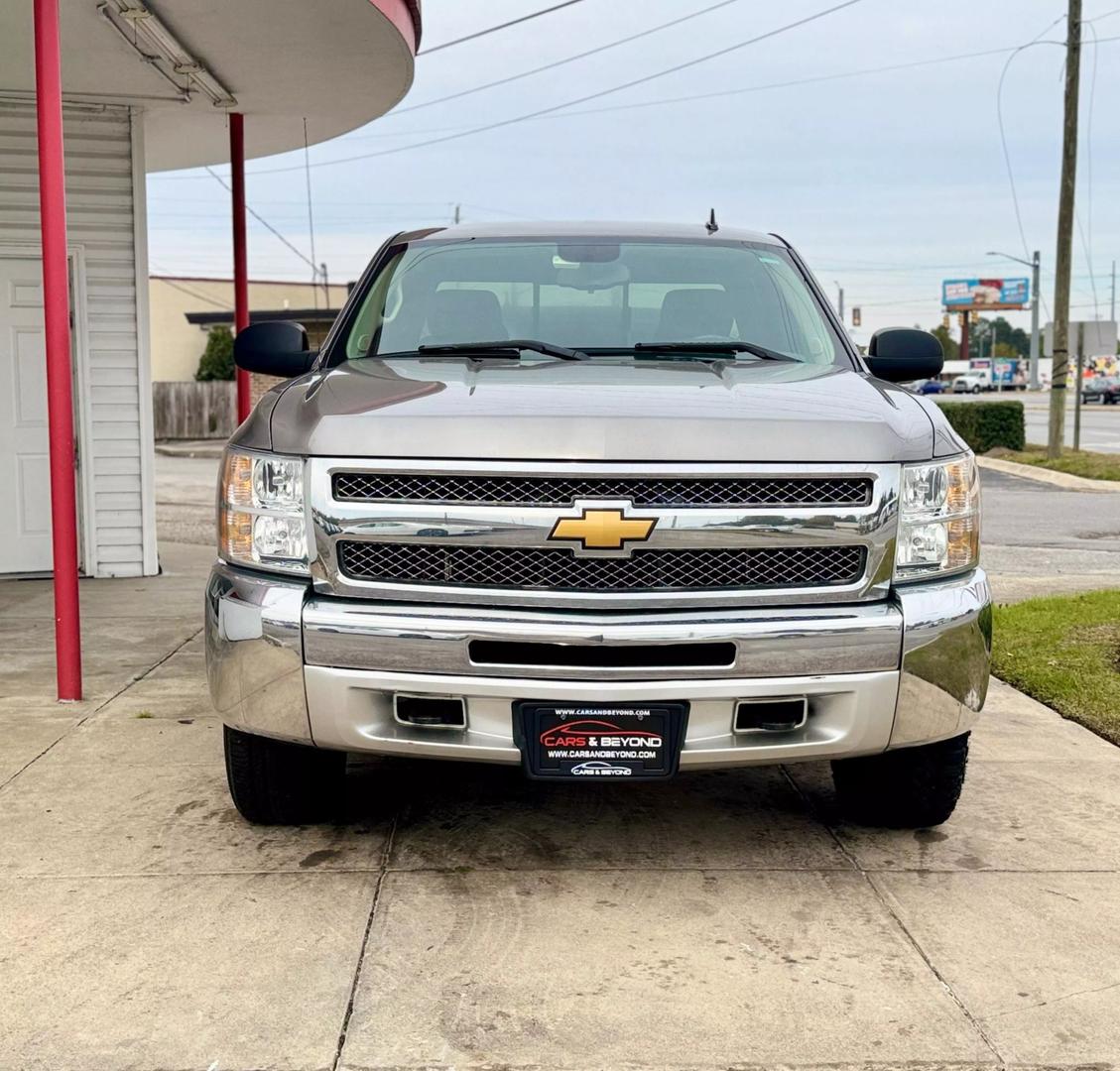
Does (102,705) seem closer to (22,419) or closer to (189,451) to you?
(22,419)

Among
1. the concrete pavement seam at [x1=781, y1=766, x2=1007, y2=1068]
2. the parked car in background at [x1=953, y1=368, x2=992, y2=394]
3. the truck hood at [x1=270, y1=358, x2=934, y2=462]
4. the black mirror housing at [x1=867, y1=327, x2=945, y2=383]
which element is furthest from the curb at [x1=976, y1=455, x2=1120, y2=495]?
the parked car in background at [x1=953, y1=368, x2=992, y2=394]

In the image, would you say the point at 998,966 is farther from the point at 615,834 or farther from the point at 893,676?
the point at 615,834

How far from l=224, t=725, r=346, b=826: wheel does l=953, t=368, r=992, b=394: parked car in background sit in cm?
8269

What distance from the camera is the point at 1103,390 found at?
66500mm

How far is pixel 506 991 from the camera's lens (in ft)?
10.7

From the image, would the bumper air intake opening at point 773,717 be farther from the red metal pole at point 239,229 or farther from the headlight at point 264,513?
the red metal pole at point 239,229

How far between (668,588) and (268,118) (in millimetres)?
7445

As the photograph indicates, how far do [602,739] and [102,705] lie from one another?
10.4 feet

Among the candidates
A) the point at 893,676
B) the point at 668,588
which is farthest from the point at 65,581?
the point at 893,676

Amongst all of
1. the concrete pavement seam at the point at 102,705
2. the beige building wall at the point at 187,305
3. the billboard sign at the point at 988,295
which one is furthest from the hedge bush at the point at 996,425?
the billboard sign at the point at 988,295

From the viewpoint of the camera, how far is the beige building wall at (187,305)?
51156 millimetres

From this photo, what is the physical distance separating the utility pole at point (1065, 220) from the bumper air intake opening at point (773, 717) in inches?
811

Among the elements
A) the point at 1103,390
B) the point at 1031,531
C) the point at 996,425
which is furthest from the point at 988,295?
the point at 1031,531

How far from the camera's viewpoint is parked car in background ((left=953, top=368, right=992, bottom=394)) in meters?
84.6
